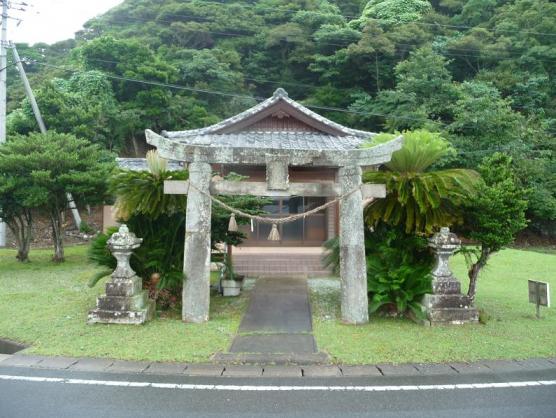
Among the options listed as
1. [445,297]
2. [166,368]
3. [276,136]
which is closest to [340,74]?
[276,136]

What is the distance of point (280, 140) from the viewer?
13.9m

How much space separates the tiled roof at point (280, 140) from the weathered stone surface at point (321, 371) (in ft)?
28.5

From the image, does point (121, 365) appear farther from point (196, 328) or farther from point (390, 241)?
point (390, 241)

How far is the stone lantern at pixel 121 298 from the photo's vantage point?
7.12 meters

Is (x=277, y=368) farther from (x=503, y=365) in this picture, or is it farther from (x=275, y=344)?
(x=503, y=365)

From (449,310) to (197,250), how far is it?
4641 millimetres

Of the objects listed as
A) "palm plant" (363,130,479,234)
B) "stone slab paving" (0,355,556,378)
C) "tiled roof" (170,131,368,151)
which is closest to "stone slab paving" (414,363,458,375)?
"stone slab paving" (0,355,556,378)

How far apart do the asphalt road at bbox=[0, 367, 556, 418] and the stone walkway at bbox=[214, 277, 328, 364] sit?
71 cm

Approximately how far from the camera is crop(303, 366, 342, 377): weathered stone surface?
5160mm

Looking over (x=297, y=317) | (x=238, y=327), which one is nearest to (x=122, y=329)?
(x=238, y=327)

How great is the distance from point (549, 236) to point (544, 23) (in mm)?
14575

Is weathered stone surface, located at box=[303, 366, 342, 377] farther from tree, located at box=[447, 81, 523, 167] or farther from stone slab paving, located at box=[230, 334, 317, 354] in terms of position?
tree, located at box=[447, 81, 523, 167]

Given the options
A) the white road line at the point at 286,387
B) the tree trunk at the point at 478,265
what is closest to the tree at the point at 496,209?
the tree trunk at the point at 478,265

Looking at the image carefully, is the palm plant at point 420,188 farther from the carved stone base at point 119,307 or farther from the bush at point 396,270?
the carved stone base at point 119,307
